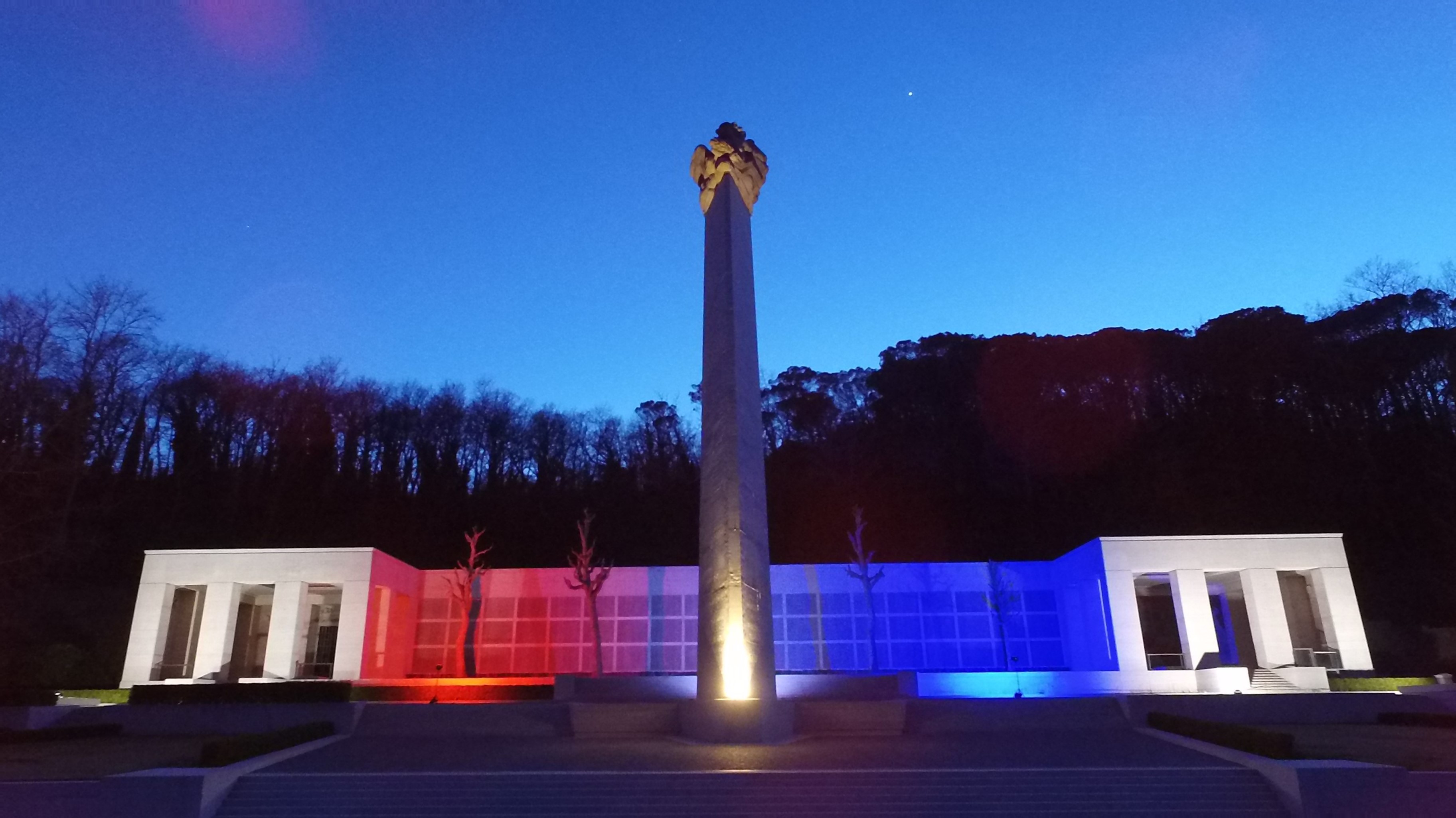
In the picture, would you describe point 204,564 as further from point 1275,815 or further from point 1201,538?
point 1201,538

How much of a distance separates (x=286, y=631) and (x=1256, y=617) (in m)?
28.9

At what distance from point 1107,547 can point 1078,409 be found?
2468 cm

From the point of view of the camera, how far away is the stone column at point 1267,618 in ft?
76.4

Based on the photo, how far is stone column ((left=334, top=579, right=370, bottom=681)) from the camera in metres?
24.0

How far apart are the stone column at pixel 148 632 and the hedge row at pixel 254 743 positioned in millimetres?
12004

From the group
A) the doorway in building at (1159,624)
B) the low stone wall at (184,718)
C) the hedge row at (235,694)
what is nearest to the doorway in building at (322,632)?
the hedge row at (235,694)

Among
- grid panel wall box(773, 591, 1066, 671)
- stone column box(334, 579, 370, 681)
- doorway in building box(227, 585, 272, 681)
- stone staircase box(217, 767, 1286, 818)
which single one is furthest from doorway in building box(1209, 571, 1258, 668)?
doorway in building box(227, 585, 272, 681)

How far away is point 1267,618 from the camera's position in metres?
23.8

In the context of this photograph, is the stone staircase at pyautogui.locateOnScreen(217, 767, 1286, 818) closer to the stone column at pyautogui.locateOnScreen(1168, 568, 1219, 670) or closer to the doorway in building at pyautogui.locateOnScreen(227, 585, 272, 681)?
the stone column at pyautogui.locateOnScreen(1168, 568, 1219, 670)

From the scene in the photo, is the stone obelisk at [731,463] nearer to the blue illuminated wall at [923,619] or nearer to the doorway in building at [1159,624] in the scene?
the blue illuminated wall at [923,619]

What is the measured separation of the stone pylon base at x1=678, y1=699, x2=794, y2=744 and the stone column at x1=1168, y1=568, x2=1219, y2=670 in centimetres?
1507

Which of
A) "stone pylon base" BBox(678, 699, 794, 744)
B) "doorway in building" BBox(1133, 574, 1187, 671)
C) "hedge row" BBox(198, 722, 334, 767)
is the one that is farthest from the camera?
"doorway in building" BBox(1133, 574, 1187, 671)

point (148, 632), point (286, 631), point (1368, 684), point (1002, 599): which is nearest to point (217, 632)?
point (148, 632)

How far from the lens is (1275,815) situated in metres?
10.2
